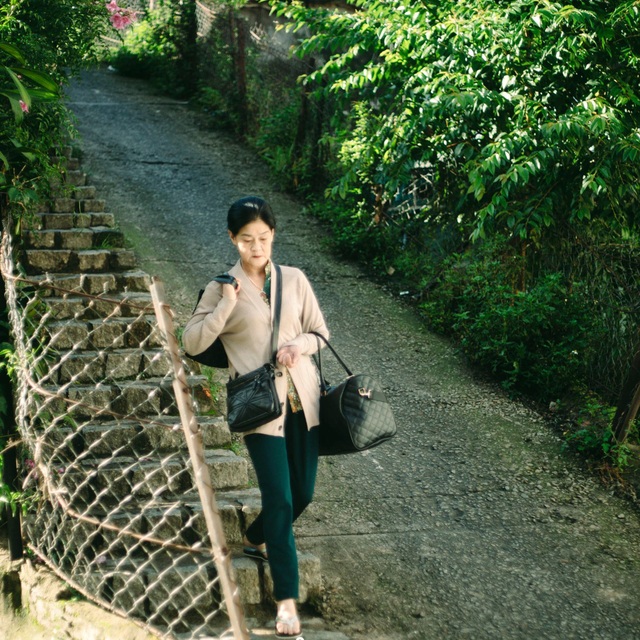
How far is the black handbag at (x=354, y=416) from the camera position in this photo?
3354 millimetres

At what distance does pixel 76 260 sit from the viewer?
5.52m

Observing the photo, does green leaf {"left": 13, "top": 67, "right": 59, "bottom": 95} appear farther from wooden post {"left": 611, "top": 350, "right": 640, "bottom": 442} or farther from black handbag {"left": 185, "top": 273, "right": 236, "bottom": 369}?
wooden post {"left": 611, "top": 350, "right": 640, "bottom": 442}

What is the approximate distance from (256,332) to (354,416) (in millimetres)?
523

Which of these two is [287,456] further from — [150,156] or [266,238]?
[150,156]

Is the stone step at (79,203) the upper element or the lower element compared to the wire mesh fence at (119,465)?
upper

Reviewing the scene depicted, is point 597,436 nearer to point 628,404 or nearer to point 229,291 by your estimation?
point 628,404

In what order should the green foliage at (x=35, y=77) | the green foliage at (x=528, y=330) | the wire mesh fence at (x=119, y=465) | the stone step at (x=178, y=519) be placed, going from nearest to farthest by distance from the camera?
the wire mesh fence at (x=119, y=465) < the stone step at (x=178, y=519) < the green foliage at (x=35, y=77) < the green foliage at (x=528, y=330)

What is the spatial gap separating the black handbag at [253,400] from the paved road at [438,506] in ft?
3.65

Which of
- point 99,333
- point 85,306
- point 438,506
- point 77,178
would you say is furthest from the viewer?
point 77,178

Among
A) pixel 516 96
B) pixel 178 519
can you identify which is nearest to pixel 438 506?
pixel 178 519

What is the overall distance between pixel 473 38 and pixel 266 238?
329 cm

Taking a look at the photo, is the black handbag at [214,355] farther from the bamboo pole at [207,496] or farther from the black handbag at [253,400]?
the bamboo pole at [207,496]

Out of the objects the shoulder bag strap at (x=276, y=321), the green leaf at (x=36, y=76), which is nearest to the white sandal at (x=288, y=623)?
the shoulder bag strap at (x=276, y=321)

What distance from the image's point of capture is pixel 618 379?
19.7ft
